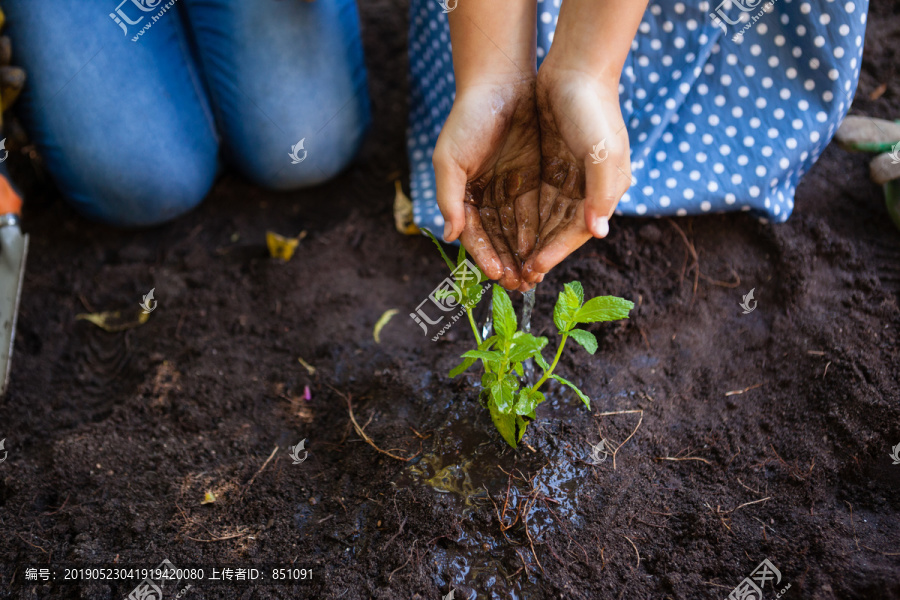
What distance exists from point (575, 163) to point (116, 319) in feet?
4.67

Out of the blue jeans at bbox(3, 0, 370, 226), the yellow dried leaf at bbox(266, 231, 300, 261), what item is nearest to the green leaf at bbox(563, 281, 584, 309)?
the yellow dried leaf at bbox(266, 231, 300, 261)

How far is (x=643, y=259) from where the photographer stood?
175cm

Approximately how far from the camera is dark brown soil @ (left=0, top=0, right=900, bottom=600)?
4.12 ft

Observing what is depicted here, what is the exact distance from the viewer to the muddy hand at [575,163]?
1245 mm

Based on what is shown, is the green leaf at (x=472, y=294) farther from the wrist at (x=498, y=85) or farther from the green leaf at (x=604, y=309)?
the wrist at (x=498, y=85)

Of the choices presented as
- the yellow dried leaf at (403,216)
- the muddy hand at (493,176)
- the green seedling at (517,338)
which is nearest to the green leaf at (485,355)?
the green seedling at (517,338)

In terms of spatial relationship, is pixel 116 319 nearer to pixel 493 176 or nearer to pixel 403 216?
pixel 403 216

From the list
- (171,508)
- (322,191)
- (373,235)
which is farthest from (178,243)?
(171,508)

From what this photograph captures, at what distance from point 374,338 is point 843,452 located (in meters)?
1.20

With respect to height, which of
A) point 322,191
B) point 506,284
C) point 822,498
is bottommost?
point 822,498

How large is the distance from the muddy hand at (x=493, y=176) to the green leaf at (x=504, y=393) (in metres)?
0.24

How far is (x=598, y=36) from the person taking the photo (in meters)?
1.40

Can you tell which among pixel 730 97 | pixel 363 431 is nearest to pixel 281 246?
pixel 363 431

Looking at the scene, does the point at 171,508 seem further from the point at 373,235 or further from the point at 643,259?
the point at 643,259
